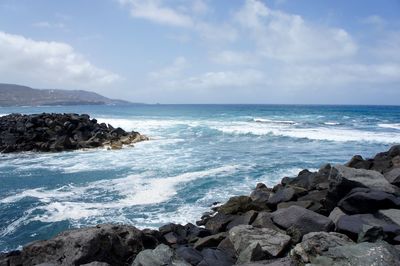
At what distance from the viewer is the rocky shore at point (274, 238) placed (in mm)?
4801

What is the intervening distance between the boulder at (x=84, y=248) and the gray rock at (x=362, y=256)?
294 centimetres

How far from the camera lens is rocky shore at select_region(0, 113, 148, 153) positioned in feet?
76.3

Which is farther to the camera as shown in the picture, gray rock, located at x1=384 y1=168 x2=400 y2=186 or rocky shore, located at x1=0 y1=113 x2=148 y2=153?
rocky shore, located at x1=0 y1=113 x2=148 y2=153

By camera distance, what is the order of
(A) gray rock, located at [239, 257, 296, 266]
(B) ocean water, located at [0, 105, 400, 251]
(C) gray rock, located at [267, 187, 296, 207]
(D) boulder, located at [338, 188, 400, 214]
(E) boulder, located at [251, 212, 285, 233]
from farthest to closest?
(B) ocean water, located at [0, 105, 400, 251], (C) gray rock, located at [267, 187, 296, 207], (E) boulder, located at [251, 212, 285, 233], (D) boulder, located at [338, 188, 400, 214], (A) gray rock, located at [239, 257, 296, 266]

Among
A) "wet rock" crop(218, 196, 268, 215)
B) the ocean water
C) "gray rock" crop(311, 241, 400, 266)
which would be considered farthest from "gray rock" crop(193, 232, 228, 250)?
"gray rock" crop(311, 241, 400, 266)

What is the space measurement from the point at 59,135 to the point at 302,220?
70.6 feet

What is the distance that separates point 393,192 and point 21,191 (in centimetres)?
1086

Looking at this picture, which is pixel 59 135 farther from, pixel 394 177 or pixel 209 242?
pixel 394 177

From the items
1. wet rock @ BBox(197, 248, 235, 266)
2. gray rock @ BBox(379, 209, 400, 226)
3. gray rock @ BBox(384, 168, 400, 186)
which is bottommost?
wet rock @ BBox(197, 248, 235, 266)

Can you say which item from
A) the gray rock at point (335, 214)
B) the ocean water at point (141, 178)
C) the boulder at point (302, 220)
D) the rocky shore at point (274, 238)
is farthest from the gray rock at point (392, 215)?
the ocean water at point (141, 178)

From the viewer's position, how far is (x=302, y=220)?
6512 mm

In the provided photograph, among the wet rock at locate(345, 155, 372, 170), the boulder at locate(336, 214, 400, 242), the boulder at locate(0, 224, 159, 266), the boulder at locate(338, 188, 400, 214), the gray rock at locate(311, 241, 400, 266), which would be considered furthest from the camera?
the wet rock at locate(345, 155, 372, 170)

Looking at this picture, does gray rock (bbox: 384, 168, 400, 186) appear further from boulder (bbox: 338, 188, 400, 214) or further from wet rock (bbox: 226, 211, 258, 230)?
wet rock (bbox: 226, 211, 258, 230)

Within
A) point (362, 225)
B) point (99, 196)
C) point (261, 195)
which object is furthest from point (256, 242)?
point (99, 196)
